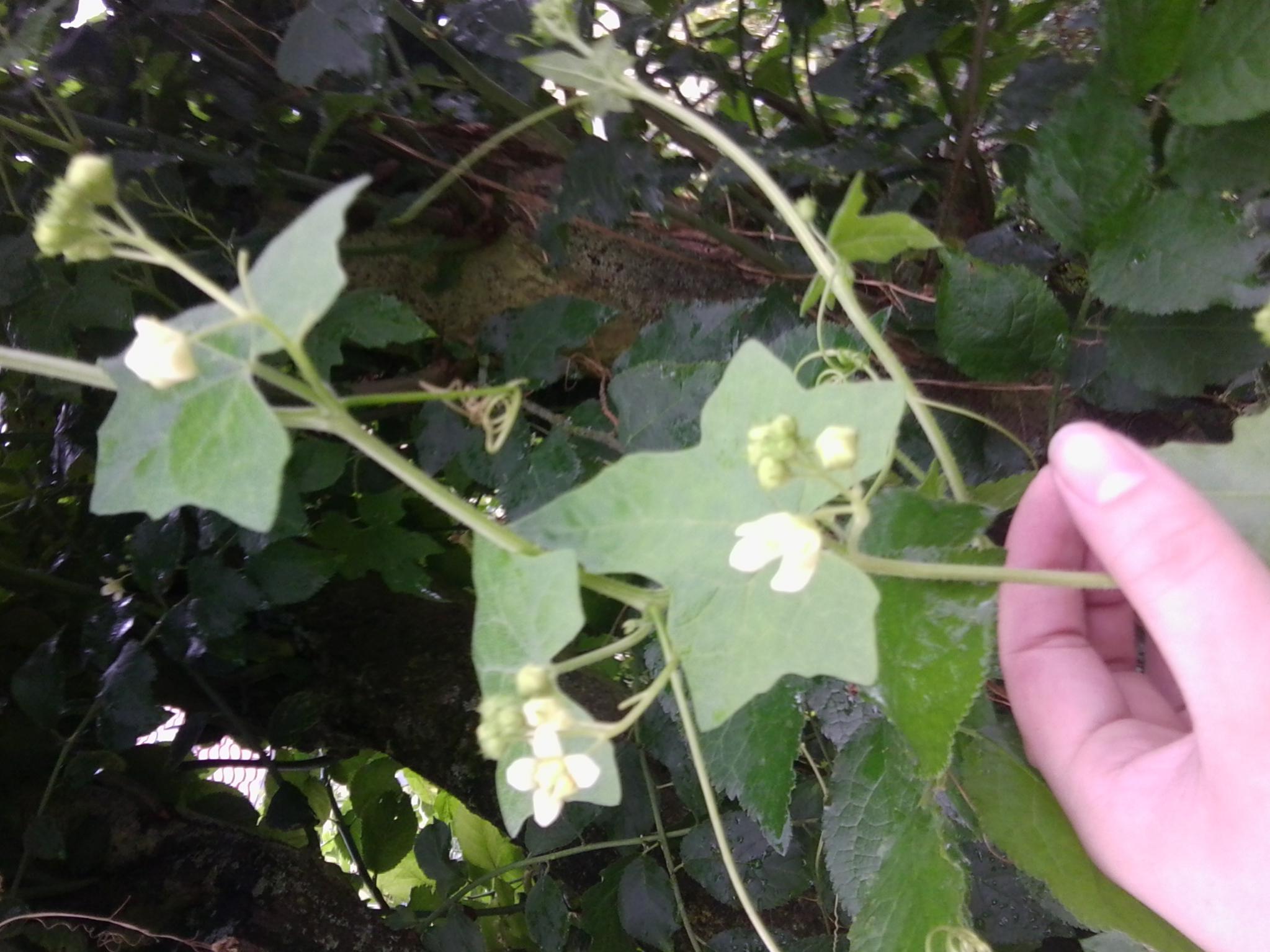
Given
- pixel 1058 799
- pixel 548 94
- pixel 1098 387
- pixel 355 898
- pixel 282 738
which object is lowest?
pixel 355 898

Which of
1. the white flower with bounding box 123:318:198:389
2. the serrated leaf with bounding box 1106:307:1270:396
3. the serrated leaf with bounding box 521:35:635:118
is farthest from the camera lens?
the serrated leaf with bounding box 1106:307:1270:396

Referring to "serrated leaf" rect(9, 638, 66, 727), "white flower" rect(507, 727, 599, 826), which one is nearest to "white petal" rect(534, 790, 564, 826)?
"white flower" rect(507, 727, 599, 826)

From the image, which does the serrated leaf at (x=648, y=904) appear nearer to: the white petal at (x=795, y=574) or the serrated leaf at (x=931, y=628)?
the serrated leaf at (x=931, y=628)

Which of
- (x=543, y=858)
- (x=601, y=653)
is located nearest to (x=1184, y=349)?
(x=601, y=653)

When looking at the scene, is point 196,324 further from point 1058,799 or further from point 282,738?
point 282,738

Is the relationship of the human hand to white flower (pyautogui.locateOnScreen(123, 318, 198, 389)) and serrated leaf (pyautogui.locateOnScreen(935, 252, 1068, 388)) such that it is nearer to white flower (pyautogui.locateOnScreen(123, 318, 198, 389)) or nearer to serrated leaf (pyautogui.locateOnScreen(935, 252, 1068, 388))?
serrated leaf (pyautogui.locateOnScreen(935, 252, 1068, 388))

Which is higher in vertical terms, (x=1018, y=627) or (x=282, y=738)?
(x=1018, y=627)

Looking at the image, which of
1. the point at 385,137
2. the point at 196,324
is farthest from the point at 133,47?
the point at 196,324

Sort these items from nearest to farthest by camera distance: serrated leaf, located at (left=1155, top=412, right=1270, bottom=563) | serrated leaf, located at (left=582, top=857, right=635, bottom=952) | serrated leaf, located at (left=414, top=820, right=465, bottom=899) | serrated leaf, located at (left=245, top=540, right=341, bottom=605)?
serrated leaf, located at (left=1155, top=412, right=1270, bottom=563), serrated leaf, located at (left=245, top=540, right=341, bottom=605), serrated leaf, located at (left=582, top=857, right=635, bottom=952), serrated leaf, located at (left=414, top=820, right=465, bottom=899)
